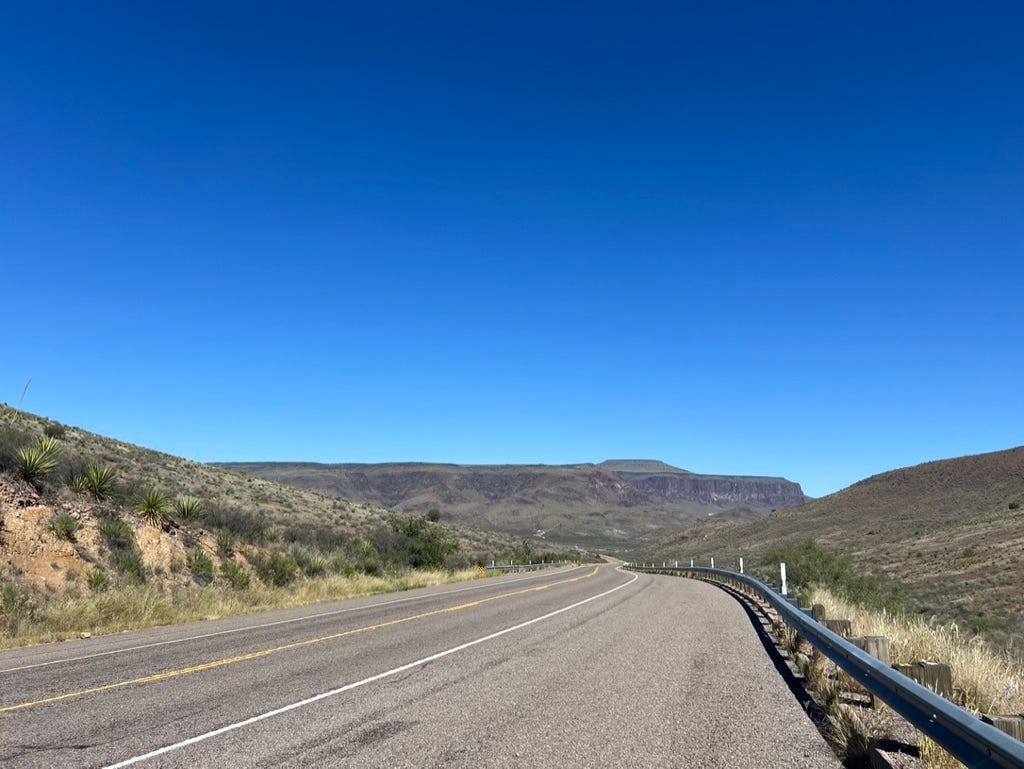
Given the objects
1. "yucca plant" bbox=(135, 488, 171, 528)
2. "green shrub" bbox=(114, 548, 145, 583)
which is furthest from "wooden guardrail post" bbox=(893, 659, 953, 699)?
"yucca plant" bbox=(135, 488, 171, 528)

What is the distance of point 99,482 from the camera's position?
20719 mm

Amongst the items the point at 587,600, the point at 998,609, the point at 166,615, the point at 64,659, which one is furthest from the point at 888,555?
the point at 64,659

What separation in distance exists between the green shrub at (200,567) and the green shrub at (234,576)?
1.67ft

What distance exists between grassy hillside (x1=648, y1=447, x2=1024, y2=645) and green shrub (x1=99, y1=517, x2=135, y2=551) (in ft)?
79.9

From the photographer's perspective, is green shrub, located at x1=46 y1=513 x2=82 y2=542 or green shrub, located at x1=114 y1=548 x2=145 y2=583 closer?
green shrub, located at x1=46 y1=513 x2=82 y2=542

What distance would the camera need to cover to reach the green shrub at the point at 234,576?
20.8 metres

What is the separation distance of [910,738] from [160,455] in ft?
162

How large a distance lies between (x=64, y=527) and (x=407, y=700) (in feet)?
46.4

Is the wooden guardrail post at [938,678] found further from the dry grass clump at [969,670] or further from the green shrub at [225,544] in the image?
the green shrub at [225,544]

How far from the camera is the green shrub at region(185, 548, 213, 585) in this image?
20.1m

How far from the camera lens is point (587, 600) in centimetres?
2059

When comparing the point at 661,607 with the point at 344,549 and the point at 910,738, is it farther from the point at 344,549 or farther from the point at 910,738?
the point at 344,549

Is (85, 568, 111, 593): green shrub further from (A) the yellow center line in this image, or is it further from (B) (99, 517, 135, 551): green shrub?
(A) the yellow center line

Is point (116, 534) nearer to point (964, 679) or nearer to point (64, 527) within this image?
point (64, 527)
